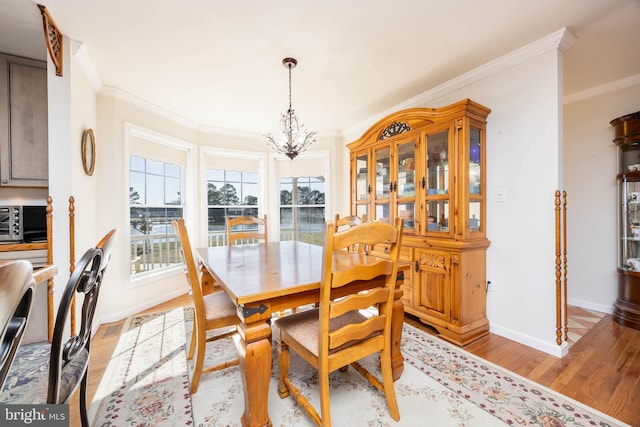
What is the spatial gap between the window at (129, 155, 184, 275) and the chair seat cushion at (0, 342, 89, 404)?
7.52 feet

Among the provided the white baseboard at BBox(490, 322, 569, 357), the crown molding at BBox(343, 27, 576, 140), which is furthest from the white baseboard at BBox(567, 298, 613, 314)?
the crown molding at BBox(343, 27, 576, 140)

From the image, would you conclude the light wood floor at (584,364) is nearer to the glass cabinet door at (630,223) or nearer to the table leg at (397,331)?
the glass cabinet door at (630,223)

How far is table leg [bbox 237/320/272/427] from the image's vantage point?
125 cm

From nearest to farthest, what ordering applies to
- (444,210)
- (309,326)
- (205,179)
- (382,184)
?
1. (309,326)
2. (444,210)
3. (382,184)
4. (205,179)

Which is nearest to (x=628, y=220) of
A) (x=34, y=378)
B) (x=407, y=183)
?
(x=407, y=183)

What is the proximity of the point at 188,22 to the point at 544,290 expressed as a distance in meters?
3.45

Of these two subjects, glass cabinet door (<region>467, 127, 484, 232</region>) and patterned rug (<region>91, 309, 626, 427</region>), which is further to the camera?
glass cabinet door (<region>467, 127, 484, 232</region>)

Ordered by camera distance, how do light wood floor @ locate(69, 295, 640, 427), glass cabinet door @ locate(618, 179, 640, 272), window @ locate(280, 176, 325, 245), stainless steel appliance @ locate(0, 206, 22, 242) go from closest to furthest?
light wood floor @ locate(69, 295, 640, 427)
stainless steel appliance @ locate(0, 206, 22, 242)
glass cabinet door @ locate(618, 179, 640, 272)
window @ locate(280, 176, 325, 245)

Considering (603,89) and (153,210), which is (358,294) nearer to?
(153,210)

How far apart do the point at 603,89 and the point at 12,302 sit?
460 centimetres

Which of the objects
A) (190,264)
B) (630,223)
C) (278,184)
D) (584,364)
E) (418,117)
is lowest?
(584,364)

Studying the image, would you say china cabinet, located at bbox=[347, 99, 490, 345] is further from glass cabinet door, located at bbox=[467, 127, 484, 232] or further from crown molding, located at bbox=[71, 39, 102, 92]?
crown molding, located at bbox=[71, 39, 102, 92]

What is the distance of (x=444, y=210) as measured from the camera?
2547 mm

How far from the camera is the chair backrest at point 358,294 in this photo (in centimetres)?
119
